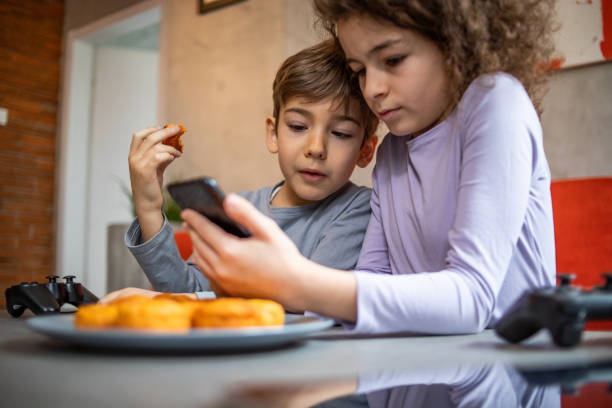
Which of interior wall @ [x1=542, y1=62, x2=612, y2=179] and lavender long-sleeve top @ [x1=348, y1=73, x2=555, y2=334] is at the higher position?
interior wall @ [x1=542, y1=62, x2=612, y2=179]

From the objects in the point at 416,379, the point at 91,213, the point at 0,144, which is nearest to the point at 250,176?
the point at 91,213

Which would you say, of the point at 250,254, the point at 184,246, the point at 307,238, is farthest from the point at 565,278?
the point at 184,246

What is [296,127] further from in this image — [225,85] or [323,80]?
[225,85]

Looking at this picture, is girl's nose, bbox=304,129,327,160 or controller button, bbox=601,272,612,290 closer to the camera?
controller button, bbox=601,272,612,290

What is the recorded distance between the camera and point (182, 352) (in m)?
0.43

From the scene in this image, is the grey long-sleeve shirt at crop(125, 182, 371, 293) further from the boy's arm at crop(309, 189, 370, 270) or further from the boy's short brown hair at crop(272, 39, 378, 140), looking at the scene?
the boy's short brown hair at crop(272, 39, 378, 140)

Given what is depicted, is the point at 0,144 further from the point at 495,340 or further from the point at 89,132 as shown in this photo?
the point at 495,340

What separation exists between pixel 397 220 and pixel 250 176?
233 cm

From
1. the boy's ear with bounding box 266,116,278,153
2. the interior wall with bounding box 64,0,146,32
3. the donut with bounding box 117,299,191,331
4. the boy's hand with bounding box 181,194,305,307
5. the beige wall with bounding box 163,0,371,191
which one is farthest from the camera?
the interior wall with bounding box 64,0,146,32

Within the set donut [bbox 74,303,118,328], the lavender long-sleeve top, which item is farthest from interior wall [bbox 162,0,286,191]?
donut [bbox 74,303,118,328]

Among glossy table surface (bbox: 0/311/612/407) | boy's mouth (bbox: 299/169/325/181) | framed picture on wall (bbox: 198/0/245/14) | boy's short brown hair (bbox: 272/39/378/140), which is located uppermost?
framed picture on wall (bbox: 198/0/245/14)

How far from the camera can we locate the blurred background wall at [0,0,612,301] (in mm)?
2213

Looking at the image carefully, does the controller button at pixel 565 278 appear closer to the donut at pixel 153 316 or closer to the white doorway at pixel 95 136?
→ the donut at pixel 153 316

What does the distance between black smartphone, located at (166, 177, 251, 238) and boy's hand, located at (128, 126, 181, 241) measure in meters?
0.51
